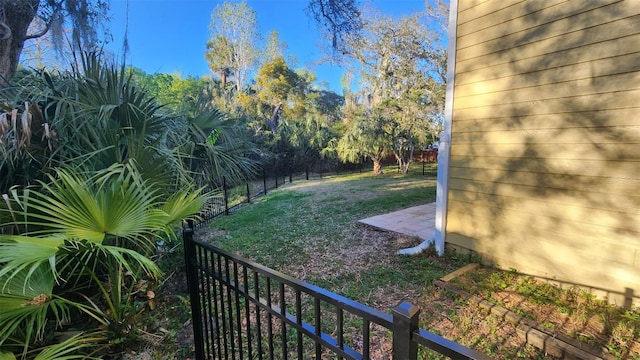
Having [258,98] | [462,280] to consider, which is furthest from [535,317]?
[258,98]

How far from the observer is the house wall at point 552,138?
2.12m

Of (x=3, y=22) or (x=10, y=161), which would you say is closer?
(x=10, y=161)

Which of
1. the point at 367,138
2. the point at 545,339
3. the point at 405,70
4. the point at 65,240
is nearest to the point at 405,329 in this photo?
the point at 65,240

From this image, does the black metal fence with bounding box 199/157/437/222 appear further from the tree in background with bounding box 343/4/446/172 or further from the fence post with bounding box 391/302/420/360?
the fence post with bounding box 391/302/420/360

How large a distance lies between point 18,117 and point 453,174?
3709 mm

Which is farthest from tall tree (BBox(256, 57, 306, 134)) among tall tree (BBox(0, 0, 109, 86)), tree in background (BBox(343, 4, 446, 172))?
tall tree (BBox(0, 0, 109, 86))

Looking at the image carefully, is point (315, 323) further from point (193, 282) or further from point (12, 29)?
point (12, 29)

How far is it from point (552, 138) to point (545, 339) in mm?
1586

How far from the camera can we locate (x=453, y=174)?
3.23m

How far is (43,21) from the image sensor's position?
4.28 metres

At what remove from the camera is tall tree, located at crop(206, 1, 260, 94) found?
17.8 meters

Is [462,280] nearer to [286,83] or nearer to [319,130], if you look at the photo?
[319,130]

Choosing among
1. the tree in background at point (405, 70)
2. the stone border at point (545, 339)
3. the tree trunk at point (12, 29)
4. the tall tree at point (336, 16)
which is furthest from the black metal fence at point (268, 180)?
the stone border at point (545, 339)

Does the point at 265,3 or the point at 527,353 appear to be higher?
the point at 265,3
